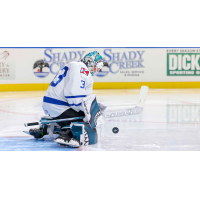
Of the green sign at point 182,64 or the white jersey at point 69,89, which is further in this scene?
the green sign at point 182,64

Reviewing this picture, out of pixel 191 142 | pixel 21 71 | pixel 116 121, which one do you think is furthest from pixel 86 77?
pixel 21 71

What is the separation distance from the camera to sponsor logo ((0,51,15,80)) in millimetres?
12016

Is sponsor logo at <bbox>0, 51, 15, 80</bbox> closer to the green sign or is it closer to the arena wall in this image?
the arena wall

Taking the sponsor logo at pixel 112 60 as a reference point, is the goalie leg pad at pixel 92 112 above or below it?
below

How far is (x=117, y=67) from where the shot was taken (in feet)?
43.2

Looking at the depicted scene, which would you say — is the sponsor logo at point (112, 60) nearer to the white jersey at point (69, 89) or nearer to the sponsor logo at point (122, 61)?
the sponsor logo at point (122, 61)

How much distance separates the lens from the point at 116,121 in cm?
528

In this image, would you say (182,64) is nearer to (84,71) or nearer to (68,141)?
(84,71)

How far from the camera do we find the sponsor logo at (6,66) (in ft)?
39.4

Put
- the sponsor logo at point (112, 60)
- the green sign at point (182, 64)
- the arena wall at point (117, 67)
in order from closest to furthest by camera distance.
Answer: the arena wall at point (117, 67), the sponsor logo at point (112, 60), the green sign at point (182, 64)

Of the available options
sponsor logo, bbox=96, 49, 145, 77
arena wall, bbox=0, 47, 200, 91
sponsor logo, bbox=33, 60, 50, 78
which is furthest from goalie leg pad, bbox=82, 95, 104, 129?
sponsor logo, bbox=96, 49, 145, 77

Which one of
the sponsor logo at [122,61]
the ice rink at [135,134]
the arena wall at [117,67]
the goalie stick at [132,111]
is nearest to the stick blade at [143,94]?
the goalie stick at [132,111]
